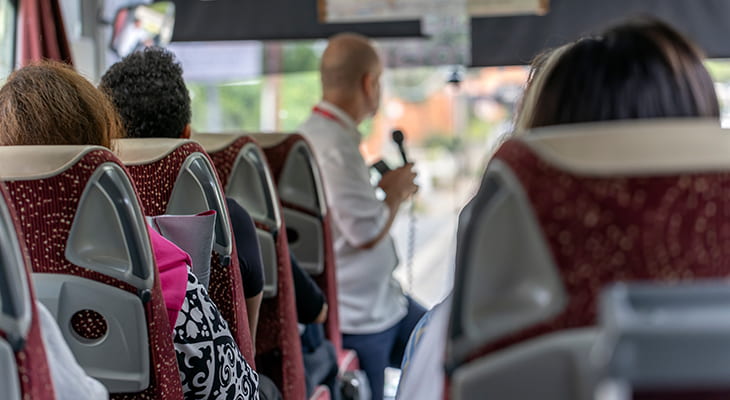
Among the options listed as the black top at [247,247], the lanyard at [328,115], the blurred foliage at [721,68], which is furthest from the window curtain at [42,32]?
the blurred foliage at [721,68]

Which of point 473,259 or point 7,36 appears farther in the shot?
point 7,36

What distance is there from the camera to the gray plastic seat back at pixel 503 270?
0.99 metres

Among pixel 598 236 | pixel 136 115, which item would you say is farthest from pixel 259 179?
pixel 598 236

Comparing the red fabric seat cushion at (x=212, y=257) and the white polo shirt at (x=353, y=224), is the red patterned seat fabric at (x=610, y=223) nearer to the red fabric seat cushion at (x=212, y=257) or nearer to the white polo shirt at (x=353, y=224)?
the red fabric seat cushion at (x=212, y=257)

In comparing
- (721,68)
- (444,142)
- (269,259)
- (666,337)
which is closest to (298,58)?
(444,142)

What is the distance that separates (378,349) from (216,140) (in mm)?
1283

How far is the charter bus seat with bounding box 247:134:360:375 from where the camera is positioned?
2.99m

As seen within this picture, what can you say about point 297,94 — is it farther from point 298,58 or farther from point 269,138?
point 269,138

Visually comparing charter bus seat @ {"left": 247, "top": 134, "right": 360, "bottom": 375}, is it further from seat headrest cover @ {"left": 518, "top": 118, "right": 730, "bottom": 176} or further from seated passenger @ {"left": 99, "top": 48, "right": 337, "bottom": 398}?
seat headrest cover @ {"left": 518, "top": 118, "right": 730, "bottom": 176}

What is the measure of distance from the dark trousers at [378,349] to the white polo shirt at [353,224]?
3cm

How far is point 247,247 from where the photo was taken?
234 centimetres

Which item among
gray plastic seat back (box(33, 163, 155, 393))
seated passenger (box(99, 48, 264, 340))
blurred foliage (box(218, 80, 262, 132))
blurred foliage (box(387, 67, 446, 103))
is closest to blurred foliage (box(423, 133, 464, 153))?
blurred foliage (box(387, 67, 446, 103))

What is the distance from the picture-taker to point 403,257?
637cm

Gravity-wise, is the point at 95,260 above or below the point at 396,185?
above
